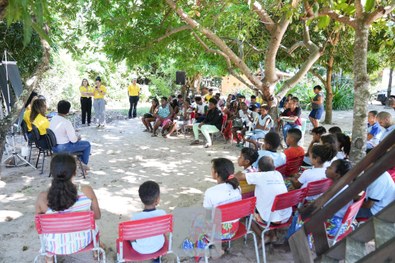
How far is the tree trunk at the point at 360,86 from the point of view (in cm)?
535

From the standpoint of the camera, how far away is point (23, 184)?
6184 mm

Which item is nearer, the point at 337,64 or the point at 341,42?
the point at 341,42

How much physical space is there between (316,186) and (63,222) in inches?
101

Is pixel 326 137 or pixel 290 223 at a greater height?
pixel 326 137

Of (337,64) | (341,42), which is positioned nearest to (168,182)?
(341,42)

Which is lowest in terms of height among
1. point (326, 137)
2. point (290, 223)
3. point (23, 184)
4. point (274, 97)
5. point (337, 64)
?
point (23, 184)

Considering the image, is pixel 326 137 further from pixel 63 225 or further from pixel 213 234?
pixel 63 225

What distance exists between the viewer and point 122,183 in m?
6.34

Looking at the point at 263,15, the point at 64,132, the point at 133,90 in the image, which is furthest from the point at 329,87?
the point at 64,132

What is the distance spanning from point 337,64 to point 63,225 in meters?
12.9

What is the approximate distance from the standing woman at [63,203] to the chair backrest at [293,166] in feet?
9.57

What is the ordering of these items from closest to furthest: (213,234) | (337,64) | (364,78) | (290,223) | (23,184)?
(213,234) < (290,223) < (364,78) < (23,184) < (337,64)

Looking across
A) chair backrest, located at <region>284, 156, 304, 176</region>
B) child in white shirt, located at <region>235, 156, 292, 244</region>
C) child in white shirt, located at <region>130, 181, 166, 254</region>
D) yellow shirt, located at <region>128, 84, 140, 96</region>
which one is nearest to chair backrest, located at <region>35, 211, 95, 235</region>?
child in white shirt, located at <region>130, 181, 166, 254</region>

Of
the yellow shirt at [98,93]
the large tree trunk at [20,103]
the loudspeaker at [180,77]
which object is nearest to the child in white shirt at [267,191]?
the large tree trunk at [20,103]
